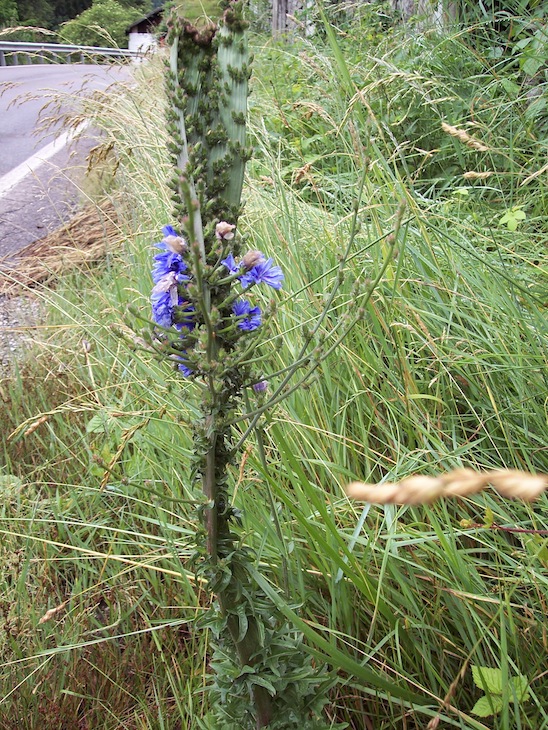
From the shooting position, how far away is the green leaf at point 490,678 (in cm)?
115

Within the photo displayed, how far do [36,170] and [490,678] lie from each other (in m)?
6.34

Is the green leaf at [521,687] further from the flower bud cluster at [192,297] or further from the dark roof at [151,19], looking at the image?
the dark roof at [151,19]

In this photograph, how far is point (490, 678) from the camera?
116 cm

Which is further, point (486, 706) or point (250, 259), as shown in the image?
point (486, 706)

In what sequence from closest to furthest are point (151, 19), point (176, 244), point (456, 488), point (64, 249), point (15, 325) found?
point (456, 488) → point (176, 244) → point (15, 325) → point (64, 249) → point (151, 19)

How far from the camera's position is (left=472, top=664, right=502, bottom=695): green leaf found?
1148 mm

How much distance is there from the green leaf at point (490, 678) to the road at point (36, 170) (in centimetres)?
240

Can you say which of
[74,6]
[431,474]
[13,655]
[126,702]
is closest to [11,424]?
[13,655]

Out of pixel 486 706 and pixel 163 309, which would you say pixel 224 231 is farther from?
pixel 486 706

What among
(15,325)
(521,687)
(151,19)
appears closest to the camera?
(521,687)

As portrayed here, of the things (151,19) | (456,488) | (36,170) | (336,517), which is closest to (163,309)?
(456,488)

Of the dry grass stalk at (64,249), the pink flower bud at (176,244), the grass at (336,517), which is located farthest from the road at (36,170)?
the pink flower bud at (176,244)

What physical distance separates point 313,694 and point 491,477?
3.24 feet

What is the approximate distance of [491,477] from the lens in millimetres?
303
